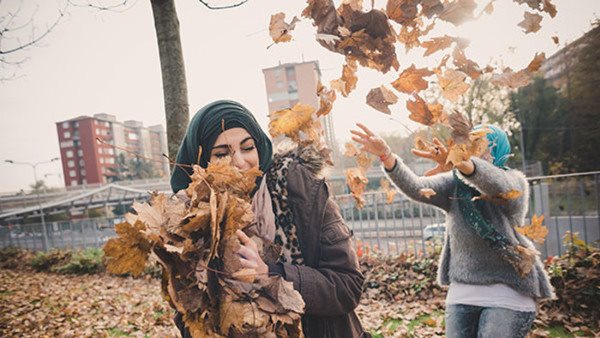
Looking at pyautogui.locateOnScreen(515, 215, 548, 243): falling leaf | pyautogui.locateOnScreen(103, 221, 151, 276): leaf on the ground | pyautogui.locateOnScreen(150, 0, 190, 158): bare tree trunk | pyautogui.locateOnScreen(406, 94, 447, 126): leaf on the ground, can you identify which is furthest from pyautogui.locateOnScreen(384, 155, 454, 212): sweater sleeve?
pyautogui.locateOnScreen(150, 0, 190, 158): bare tree trunk

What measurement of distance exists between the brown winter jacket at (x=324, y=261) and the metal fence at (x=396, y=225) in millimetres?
4721

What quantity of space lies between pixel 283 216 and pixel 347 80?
0.65 metres

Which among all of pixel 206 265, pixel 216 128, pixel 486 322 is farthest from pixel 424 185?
pixel 206 265

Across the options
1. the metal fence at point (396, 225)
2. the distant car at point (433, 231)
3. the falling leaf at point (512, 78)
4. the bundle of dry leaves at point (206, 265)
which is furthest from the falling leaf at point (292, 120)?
the distant car at point (433, 231)

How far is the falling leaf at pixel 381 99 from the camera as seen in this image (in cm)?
118

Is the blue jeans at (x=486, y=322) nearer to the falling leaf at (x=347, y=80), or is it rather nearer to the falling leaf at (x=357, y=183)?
the falling leaf at (x=357, y=183)

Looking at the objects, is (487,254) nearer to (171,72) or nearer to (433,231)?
(171,72)

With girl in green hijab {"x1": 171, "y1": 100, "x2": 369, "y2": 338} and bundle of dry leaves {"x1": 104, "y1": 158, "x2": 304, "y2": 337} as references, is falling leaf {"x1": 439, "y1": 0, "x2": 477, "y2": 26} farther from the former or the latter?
bundle of dry leaves {"x1": 104, "y1": 158, "x2": 304, "y2": 337}

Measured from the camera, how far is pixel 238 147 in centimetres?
→ 149

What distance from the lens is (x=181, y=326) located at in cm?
139

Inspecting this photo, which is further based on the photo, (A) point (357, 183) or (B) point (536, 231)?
(A) point (357, 183)

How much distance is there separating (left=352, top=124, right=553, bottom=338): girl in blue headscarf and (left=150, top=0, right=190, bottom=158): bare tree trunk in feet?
5.97

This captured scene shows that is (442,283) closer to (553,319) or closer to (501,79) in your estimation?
(501,79)

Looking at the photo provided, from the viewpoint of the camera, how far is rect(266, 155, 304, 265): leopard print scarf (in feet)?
4.52
